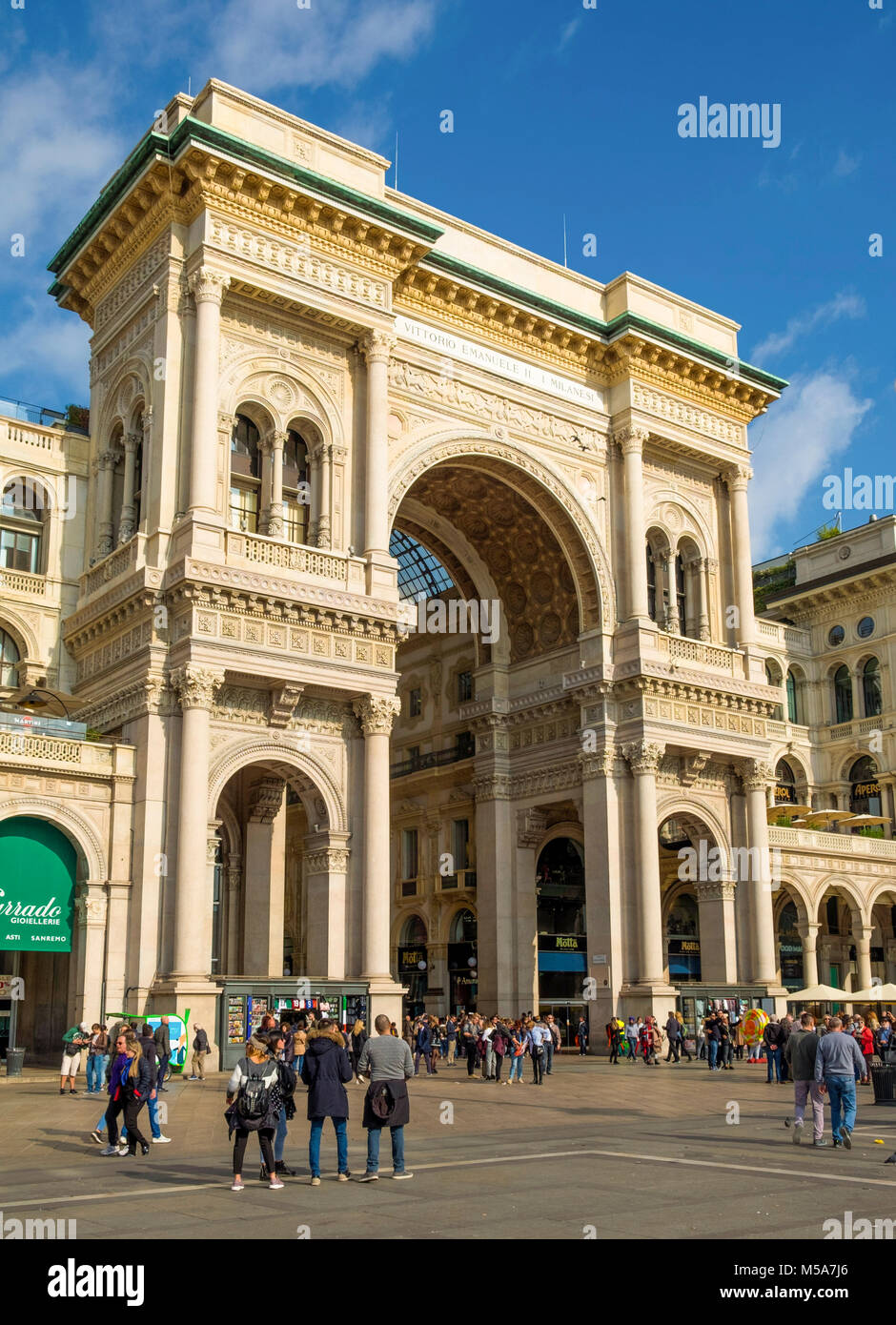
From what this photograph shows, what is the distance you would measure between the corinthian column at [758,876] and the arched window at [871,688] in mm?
21502

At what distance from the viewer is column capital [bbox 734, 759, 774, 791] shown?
1754 inches

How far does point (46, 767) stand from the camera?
102 ft

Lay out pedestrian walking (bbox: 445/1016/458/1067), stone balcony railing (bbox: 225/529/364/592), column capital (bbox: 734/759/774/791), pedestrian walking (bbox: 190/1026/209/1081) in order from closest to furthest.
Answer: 1. pedestrian walking (bbox: 190/1026/209/1081)
2. stone balcony railing (bbox: 225/529/364/592)
3. pedestrian walking (bbox: 445/1016/458/1067)
4. column capital (bbox: 734/759/774/791)

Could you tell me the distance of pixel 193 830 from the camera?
30734 mm

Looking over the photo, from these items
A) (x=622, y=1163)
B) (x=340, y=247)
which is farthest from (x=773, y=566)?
(x=622, y=1163)

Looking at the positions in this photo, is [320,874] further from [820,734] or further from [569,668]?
[820,734]

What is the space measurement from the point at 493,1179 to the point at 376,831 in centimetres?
2069

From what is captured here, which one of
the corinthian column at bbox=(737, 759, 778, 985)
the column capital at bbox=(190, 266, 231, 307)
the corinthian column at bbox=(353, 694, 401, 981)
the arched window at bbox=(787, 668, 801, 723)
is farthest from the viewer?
the arched window at bbox=(787, 668, 801, 723)

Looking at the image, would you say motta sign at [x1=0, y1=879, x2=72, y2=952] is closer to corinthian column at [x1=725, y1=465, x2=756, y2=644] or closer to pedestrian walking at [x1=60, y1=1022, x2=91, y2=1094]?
pedestrian walking at [x1=60, y1=1022, x2=91, y2=1094]

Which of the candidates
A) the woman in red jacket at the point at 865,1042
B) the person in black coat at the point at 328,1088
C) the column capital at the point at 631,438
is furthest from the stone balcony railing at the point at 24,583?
the person in black coat at the point at 328,1088

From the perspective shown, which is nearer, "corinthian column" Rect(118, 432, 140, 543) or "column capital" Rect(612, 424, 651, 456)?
"corinthian column" Rect(118, 432, 140, 543)

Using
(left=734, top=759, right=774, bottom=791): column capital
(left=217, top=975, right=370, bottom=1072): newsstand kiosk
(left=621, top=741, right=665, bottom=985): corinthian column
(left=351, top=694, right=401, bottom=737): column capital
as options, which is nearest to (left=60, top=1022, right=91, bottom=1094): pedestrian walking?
(left=217, top=975, right=370, bottom=1072): newsstand kiosk

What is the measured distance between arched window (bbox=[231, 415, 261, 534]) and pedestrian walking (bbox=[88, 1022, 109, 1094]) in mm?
14267

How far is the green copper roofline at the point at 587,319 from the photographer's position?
132 feet
